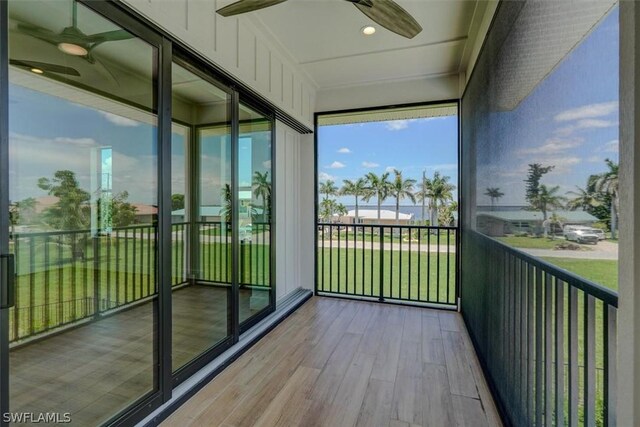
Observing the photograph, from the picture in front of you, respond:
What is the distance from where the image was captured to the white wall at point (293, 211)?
11.9 ft

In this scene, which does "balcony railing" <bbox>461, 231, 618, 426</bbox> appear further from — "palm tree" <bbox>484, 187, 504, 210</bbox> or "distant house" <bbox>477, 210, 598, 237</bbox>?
"palm tree" <bbox>484, 187, 504, 210</bbox>

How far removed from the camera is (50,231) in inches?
52.9

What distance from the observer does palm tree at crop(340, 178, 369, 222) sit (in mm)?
5670

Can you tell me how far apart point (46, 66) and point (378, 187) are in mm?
6602

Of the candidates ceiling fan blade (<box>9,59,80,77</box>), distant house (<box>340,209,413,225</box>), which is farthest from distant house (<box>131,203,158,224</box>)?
distant house (<box>340,209,413,225</box>)

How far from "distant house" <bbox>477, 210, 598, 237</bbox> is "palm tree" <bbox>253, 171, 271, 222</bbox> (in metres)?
2.09

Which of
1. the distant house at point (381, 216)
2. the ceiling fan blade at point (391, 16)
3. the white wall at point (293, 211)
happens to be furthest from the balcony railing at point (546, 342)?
the distant house at point (381, 216)

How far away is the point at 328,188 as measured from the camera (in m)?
4.72

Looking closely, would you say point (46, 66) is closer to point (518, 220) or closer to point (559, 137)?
point (559, 137)

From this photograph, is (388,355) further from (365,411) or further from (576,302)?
(576,302)

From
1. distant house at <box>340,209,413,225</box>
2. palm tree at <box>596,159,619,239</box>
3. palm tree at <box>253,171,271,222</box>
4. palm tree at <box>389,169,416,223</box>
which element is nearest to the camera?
palm tree at <box>596,159,619,239</box>


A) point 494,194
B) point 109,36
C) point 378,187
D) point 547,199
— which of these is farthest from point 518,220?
point 378,187

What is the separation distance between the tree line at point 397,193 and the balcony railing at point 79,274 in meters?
2.94

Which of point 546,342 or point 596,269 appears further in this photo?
point 546,342
